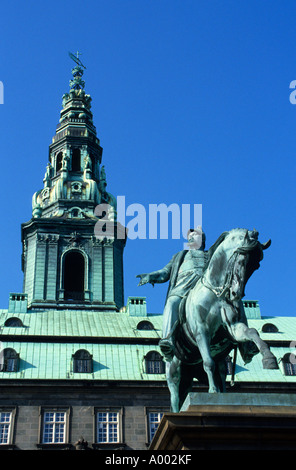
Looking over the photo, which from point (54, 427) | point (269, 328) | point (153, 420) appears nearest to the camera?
point (54, 427)

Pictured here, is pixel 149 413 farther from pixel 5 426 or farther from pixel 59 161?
pixel 59 161

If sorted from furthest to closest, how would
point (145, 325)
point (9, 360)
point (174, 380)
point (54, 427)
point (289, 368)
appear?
point (145, 325)
point (289, 368)
point (9, 360)
point (54, 427)
point (174, 380)

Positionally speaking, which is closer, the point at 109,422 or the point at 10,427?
the point at 10,427

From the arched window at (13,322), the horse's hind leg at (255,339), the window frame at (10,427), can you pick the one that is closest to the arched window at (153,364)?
the window frame at (10,427)

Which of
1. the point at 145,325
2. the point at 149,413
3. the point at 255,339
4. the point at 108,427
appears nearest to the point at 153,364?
the point at 149,413

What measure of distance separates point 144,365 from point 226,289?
29.9 meters

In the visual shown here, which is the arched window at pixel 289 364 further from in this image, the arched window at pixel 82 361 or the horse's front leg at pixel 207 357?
the horse's front leg at pixel 207 357

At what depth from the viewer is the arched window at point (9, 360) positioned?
4112 cm

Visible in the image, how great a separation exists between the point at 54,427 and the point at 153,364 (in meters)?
7.71

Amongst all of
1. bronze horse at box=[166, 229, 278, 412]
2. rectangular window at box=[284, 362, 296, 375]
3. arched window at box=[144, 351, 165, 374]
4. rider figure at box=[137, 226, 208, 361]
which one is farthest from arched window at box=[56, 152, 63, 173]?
bronze horse at box=[166, 229, 278, 412]

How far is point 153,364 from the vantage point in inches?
1681

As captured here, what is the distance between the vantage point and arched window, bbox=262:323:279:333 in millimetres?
47781
